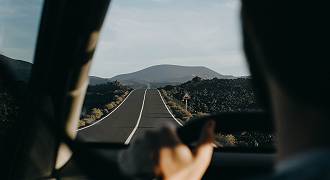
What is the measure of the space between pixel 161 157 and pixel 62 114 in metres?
1.21

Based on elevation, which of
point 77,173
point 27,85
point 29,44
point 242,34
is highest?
point 242,34

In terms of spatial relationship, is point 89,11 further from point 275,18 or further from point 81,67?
point 275,18

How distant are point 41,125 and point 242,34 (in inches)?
58.9

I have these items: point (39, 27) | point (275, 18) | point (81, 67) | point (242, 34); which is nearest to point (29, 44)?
point (39, 27)

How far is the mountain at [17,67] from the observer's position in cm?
238

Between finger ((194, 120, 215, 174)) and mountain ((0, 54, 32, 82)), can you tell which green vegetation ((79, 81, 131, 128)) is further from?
finger ((194, 120, 215, 174))

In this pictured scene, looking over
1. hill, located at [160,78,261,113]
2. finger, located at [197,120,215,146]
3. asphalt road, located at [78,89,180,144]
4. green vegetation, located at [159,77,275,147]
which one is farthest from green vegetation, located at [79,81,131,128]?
finger, located at [197,120,215,146]

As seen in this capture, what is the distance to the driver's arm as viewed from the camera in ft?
3.96

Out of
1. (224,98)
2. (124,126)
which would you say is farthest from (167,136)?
(124,126)

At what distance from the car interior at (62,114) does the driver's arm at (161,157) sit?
65 cm

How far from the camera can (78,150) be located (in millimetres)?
2008

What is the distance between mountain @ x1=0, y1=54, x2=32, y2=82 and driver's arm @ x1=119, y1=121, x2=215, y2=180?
115cm

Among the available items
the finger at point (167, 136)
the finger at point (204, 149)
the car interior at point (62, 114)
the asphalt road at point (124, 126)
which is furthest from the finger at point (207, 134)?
the asphalt road at point (124, 126)

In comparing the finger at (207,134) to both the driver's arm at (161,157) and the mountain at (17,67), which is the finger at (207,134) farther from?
the mountain at (17,67)
